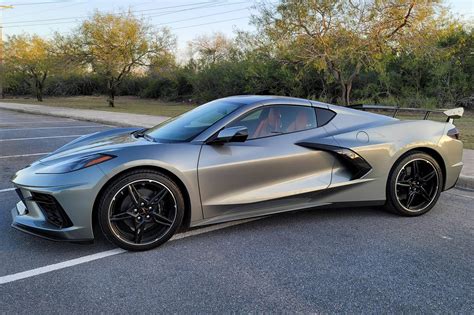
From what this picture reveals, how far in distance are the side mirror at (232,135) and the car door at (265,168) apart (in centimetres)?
9

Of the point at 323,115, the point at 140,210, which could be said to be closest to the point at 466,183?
the point at 323,115

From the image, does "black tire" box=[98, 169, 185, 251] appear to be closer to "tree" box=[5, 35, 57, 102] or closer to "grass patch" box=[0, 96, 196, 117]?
"grass patch" box=[0, 96, 196, 117]

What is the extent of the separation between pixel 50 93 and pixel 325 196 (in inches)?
2171

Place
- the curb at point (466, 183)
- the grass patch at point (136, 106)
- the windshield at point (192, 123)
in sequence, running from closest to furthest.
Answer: the windshield at point (192, 123), the curb at point (466, 183), the grass patch at point (136, 106)

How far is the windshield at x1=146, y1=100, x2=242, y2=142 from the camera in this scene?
12.9 ft

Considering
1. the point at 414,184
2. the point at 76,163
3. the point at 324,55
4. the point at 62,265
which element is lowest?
the point at 62,265

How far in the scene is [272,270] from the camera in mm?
3215

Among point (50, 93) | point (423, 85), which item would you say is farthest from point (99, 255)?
point (50, 93)

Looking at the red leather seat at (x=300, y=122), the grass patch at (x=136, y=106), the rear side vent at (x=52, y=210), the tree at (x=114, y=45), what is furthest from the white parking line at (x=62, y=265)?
the tree at (x=114, y=45)

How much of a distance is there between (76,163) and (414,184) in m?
3.48

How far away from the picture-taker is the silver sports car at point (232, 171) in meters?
3.39

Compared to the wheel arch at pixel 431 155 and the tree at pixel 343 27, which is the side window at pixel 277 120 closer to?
the wheel arch at pixel 431 155

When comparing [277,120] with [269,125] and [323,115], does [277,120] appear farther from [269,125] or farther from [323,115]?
[323,115]

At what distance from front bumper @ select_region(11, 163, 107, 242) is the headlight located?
0.17 feet
